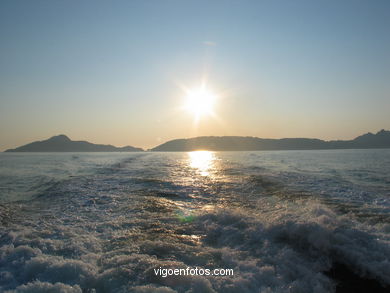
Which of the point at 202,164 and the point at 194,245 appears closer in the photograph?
the point at 194,245

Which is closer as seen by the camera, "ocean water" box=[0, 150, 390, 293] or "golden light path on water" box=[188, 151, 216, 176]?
"ocean water" box=[0, 150, 390, 293]

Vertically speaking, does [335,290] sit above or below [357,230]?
below

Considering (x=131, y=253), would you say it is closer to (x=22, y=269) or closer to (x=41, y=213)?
(x=22, y=269)

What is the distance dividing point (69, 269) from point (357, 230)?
7933 millimetres

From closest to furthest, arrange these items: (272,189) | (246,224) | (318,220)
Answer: (318,220), (246,224), (272,189)

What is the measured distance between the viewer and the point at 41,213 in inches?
438

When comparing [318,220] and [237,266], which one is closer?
[237,266]

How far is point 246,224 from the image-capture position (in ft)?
29.6

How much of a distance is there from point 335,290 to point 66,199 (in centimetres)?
1360

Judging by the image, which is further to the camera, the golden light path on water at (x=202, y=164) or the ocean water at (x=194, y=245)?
the golden light path on water at (x=202, y=164)

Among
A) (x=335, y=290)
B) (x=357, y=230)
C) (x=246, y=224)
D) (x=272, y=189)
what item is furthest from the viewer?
(x=272, y=189)

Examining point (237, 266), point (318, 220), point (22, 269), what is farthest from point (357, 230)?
point (22, 269)

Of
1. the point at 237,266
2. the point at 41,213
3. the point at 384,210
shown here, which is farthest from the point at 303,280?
the point at 41,213

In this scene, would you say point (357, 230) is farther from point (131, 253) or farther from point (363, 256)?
point (131, 253)
